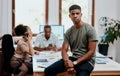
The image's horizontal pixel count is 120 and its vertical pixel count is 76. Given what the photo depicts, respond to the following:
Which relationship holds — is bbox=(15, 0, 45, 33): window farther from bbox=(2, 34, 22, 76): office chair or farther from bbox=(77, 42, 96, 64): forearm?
bbox=(77, 42, 96, 64): forearm

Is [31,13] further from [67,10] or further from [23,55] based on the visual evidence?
[23,55]

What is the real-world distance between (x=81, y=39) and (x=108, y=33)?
10.9 feet

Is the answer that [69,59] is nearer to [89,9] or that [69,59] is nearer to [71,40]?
[71,40]

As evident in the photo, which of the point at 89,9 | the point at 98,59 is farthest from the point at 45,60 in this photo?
the point at 89,9

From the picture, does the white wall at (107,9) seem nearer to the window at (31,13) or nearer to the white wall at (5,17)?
the window at (31,13)

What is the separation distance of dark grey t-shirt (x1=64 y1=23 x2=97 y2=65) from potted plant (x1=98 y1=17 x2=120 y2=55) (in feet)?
10.6

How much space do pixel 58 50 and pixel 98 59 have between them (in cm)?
97

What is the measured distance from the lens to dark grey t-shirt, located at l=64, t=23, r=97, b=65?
130 inches

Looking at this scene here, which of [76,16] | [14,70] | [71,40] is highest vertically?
[76,16]

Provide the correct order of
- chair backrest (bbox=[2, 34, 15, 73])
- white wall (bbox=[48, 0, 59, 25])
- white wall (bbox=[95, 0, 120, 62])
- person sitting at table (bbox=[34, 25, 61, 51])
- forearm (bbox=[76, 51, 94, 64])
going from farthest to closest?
white wall (bbox=[95, 0, 120, 62])
white wall (bbox=[48, 0, 59, 25])
person sitting at table (bbox=[34, 25, 61, 51])
chair backrest (bbox=[2, 34, 15, 73])
forearm (bbox=[76, 51, 94, 64])

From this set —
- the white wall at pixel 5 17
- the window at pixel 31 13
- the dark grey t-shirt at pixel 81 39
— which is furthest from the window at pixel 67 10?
the dark grey t-shirt at pixel 81 39

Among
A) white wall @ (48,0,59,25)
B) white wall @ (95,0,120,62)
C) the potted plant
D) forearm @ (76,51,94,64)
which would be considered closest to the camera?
forearm @ (76,51,94,64)

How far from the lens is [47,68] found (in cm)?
334

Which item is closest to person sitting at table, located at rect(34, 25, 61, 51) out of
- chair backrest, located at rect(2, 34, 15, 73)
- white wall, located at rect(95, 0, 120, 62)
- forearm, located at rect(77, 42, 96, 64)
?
chair backrest, located at rect(2, 34, 15, 73)
